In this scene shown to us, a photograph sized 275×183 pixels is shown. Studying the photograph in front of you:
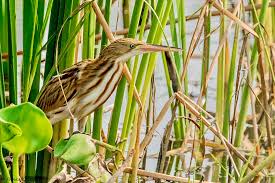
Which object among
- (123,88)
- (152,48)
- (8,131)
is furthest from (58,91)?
(8,131)

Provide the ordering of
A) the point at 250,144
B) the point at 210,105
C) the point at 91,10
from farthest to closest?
the point at 210,105 → the point at 250,144 → the point at 91,10

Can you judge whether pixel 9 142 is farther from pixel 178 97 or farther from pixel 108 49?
pixel 108 49

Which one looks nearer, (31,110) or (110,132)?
(31,110)

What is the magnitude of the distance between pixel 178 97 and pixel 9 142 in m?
0.70

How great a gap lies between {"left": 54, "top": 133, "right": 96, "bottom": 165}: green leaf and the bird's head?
60 centimetres

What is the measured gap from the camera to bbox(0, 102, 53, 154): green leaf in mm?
2486

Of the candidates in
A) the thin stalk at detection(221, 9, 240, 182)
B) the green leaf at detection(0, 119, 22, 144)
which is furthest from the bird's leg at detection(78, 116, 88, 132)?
the green leaf at detection(0, 119, 22, 144)

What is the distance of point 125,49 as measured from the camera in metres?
3.29

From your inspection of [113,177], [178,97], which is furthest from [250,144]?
[113,177]

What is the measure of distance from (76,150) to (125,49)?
718mm

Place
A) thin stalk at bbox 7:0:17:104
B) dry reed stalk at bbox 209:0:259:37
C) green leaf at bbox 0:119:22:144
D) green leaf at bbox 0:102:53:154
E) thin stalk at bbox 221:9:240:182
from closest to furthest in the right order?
green leaf at bbox 0:119:22:144 < green leaf at bbox 0:102:53:154 < thin stalk at bbox 7:0:17:104 < dry reed stalk at bbox 209:0:259:37 < thin stalk at bbox 221:9:240:182

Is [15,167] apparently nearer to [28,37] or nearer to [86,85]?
[28,37]

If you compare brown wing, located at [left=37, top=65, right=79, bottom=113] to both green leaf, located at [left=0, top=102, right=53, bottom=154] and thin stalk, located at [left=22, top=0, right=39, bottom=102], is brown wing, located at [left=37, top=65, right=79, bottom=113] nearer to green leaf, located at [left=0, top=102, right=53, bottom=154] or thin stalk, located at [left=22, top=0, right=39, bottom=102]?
thin stalk, located at [left=22, top=0, right=39, bottom=102]

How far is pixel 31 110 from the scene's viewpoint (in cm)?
249
